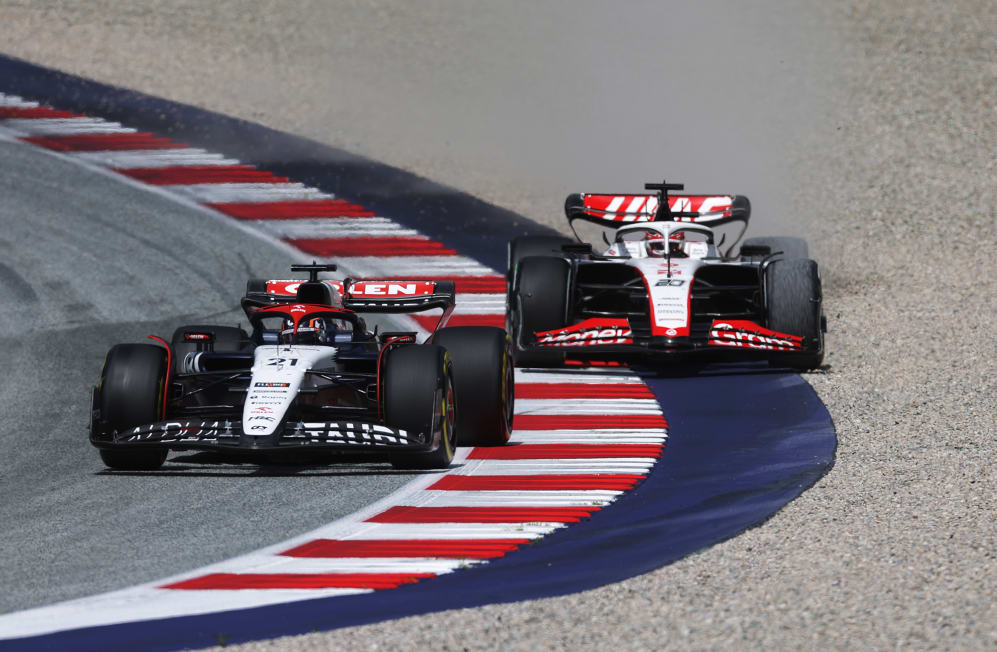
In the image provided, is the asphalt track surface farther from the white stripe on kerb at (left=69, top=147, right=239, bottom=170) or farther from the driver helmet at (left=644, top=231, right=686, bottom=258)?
the driver helmet at (left=644, top=231, right=686, bottom=258)

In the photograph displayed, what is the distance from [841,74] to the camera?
30281 mm

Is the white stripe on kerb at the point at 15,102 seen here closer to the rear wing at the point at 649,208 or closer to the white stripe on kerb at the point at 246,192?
the white stripe on kerb at the point at 246,192

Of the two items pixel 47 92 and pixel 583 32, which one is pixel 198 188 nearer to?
pixel 47 92

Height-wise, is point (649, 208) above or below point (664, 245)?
above

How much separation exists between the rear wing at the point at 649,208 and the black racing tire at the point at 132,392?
24.3 ft

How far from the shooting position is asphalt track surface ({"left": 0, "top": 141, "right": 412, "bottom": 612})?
891cm

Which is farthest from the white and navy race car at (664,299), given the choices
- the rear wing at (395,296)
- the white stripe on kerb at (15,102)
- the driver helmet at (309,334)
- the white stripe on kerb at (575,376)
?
the white stripe on kerb at (15,102)

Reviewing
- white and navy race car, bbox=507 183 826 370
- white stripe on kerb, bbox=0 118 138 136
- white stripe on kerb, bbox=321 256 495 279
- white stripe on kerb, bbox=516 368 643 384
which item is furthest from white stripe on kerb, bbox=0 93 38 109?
white stripe on kerb, bbox=516 368 643 384

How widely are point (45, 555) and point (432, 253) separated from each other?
1282 cm

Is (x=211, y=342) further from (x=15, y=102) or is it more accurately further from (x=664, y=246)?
(x=15, y=102)

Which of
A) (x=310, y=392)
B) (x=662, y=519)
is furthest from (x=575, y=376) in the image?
(x=662, y=519)

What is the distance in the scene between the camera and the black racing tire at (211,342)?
1238 centimetres

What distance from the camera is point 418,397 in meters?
10.6

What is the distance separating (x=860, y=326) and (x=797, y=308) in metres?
2.73
